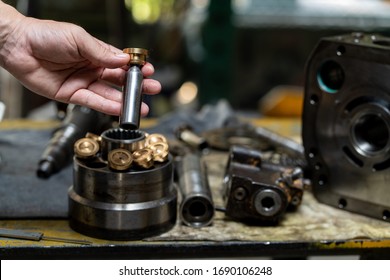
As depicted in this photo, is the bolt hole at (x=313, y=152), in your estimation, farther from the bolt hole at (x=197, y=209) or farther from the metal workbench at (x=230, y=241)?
the bolt hole at (x=197, y=209)

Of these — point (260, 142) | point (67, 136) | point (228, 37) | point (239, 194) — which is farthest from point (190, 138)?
point (228, 37)

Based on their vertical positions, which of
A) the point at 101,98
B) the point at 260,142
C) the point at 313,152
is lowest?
the point at 260,142

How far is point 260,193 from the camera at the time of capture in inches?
47.2

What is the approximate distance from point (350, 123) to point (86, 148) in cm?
55

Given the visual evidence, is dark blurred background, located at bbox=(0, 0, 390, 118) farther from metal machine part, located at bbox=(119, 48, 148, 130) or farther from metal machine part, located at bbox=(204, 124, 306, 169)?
metal machine part, located at bbox=(119, 48, 148, 130)

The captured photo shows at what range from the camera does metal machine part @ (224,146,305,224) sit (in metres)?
1.20

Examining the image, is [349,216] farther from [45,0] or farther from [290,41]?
[45,0]

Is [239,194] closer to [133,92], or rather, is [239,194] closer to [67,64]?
[133,92]

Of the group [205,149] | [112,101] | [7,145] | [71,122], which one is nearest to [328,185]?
[205,149]

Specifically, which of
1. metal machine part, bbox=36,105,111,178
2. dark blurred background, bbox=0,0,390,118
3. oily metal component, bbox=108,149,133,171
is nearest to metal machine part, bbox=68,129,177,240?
oily metal component, bbox=108,149,133,171

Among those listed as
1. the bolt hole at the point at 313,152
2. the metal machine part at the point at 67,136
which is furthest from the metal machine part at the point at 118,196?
the bolt hole at the point at 313,152

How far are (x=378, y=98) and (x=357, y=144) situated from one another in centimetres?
11

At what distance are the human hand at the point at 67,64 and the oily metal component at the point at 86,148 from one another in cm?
10

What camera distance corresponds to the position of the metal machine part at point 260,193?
120cm
